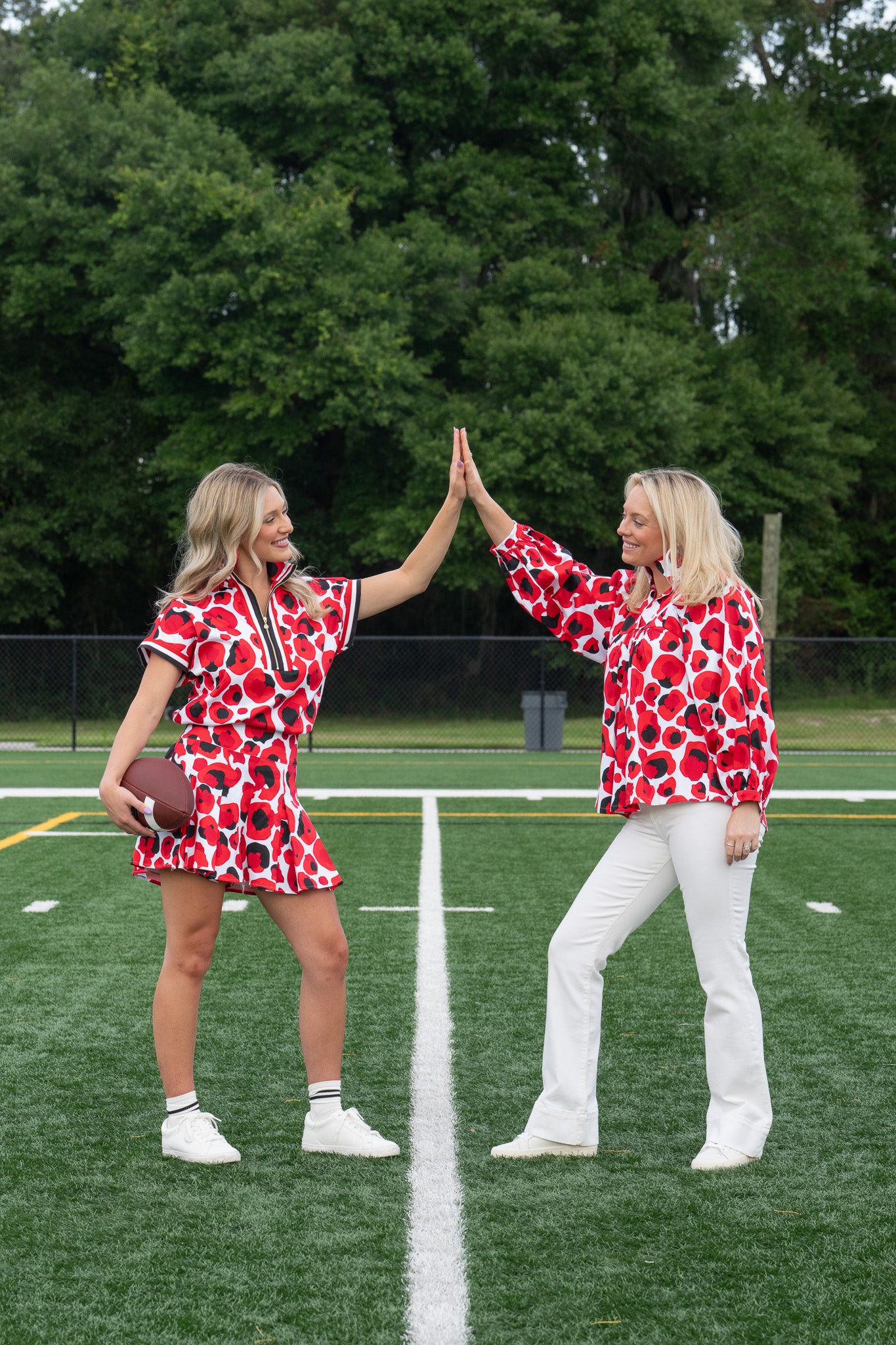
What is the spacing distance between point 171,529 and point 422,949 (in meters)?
21.9

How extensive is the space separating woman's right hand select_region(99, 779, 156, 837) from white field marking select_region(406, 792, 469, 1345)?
1068mm

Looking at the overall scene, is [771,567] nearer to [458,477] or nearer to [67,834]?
[67,834]

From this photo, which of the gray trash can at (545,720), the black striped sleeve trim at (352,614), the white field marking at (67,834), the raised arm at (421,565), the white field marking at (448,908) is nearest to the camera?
the black striped sleeve trim at (352,614)

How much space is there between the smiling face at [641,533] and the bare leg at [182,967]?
1.31 m

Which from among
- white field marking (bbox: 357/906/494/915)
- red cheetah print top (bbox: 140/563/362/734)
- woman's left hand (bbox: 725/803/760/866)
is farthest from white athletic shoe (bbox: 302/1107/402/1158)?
white field marking (bbox: 357/906/494/915)

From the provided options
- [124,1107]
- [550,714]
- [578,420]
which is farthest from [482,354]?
[124,1107]

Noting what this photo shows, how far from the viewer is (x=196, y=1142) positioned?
338cm

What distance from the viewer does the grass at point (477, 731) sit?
2078 cm

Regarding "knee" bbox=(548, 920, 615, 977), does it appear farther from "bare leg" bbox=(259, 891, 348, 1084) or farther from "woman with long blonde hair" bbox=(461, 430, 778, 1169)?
"bare leg" bbox=(259, 891, 348, 1084)

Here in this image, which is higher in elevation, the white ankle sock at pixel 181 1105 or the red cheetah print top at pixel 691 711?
the red cheetah print top at pixel 691 711

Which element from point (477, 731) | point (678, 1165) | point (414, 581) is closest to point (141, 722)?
point (414, 581)

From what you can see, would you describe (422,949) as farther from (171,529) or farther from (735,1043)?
(171,529)

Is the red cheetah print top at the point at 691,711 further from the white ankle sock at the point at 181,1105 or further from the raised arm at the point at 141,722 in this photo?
the white ankle sock at the point at 181,1105

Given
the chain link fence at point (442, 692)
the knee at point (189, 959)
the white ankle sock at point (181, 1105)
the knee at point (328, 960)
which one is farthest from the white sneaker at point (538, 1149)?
the chain link fence at point (442, 692)
